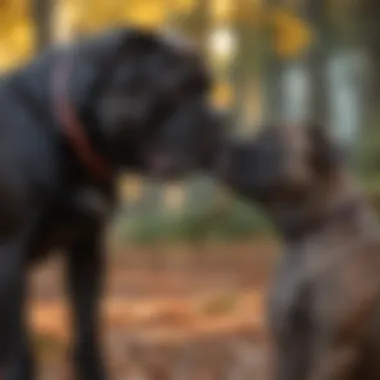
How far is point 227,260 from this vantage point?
2.39 metres

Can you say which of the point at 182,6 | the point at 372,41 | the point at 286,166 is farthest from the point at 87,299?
the point at 372,41

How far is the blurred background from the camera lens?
1.66m

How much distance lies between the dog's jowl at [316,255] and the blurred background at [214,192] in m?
0.15

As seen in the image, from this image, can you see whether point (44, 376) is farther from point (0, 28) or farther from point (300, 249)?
point (0, 28)

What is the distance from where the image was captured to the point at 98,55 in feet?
4.60

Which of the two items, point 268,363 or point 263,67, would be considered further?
point 263,67

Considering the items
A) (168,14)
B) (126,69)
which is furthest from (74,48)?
(168,14)

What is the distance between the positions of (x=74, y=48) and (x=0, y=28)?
532 mm

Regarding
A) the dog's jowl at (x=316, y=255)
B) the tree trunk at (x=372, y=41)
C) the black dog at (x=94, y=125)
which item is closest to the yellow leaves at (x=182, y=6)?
the tree trunk at (x=372, y=41)

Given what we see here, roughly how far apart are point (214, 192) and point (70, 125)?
114 centimetres

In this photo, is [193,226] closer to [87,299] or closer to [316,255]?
[87,299]

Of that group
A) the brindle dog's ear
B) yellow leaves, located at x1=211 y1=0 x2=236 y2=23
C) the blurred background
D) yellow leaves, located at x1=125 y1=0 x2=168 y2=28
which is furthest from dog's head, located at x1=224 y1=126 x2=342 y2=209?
yellow leaves, located at x1=211 y1=0 x2=236 y2=23

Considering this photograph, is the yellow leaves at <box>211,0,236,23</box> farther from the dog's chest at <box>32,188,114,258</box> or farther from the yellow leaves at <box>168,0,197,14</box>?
the dog's chest at <box>32,188,114,258</box>

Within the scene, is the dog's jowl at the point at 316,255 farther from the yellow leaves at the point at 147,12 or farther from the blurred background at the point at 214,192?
the yellow leaves at the point at 147,12
